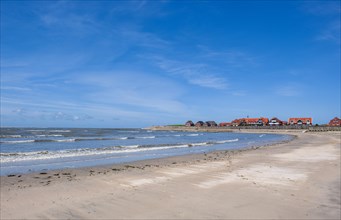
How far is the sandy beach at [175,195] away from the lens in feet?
23.3

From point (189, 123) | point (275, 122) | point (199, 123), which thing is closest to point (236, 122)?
point (275, 122)

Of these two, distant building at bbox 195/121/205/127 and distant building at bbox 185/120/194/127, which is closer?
distant building at bbox 195/121/205/127

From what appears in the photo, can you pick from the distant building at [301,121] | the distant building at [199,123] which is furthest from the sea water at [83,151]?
the distant building at [199,123]

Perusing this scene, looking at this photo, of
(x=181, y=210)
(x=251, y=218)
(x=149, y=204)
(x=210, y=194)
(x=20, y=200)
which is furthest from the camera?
(x=210, y=194)

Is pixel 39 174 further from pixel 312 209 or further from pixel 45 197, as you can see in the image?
pixel 312 209

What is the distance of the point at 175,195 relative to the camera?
8.86 meters

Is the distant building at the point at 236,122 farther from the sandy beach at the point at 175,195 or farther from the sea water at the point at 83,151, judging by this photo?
the sandy beach at the point at 175,195

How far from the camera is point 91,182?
36.1 ft

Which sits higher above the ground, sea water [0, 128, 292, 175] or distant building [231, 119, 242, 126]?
distant building [231, 119, 242, 126]

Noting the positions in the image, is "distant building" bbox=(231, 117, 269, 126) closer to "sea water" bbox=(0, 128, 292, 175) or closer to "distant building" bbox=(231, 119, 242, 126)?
"distant building" bbox=(231, 119, 242, 126)

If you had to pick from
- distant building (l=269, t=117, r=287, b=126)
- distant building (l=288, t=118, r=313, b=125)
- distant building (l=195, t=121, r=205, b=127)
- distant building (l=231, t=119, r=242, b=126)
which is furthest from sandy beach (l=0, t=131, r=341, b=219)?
distant building (l=195, t=121, r=205, b=127)

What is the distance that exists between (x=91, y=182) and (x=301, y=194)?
724cm

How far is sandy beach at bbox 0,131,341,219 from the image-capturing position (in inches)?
280

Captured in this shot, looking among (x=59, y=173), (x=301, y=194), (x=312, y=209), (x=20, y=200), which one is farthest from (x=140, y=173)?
(x=312, y=209)
